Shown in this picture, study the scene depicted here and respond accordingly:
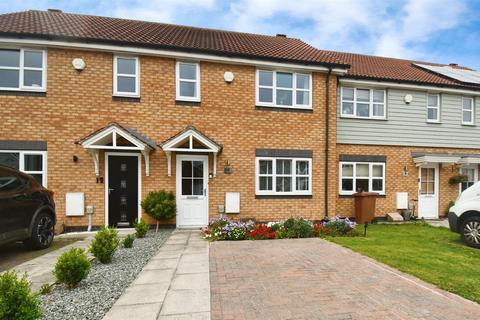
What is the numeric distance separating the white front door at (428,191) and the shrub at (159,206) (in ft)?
34.1

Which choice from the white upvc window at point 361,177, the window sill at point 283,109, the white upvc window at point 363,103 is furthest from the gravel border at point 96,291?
the white upvc window at point 363,103

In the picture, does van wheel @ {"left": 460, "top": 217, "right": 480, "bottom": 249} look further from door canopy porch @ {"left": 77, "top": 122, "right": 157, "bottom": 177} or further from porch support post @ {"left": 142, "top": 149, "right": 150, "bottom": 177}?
porch support post @ {"left": 142, "top": 149, "right": 150, "bottom": 177}

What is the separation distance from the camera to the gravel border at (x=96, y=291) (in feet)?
→ 12.3

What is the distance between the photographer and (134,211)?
33.2 ft

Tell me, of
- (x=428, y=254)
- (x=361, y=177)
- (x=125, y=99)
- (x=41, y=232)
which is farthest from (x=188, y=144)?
(x=428, y=254)

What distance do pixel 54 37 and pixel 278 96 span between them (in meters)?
7.42

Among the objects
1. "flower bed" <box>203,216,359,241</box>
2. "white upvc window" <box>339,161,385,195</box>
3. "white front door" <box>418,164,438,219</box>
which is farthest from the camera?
"white front door" <box>418,164,438,219</box>

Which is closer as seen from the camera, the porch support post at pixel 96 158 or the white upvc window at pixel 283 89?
the porch support post at pixel 96 158

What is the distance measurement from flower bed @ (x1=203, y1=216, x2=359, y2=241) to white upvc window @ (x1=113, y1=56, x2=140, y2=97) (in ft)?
16.8

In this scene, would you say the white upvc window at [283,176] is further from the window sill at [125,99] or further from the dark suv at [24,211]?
the dark suv at [24,211]

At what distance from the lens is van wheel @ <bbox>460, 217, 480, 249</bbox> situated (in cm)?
784

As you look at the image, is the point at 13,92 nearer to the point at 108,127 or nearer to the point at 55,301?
the point at 108,127

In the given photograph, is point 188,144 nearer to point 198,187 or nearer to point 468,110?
point 198,187

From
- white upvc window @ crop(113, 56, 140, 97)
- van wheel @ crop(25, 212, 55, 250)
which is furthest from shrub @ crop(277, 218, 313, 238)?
white upvc window @ crop(113, 56, 140, 97)
